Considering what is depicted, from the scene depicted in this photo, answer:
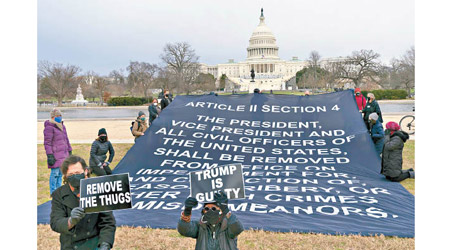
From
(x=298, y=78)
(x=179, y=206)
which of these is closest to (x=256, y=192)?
(x=179, y=206)

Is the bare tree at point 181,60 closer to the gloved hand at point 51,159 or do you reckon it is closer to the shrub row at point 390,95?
the shrub row at point 390,95

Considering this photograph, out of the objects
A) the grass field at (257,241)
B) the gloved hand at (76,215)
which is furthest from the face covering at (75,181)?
the grass field at (257,241)

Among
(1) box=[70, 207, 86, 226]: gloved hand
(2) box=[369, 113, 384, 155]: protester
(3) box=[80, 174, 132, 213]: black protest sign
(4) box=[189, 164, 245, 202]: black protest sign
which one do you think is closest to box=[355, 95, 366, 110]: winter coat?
(2) box=[369, 113, 384, 155]: protester

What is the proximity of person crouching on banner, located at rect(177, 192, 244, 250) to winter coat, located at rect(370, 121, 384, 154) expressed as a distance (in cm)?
652

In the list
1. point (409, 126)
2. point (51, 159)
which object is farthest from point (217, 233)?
point (409, 126)

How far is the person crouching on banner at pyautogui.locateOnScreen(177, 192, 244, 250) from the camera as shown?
3.17 m

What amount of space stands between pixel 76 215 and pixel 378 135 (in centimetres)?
737

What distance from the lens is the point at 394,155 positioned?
7.48 metres

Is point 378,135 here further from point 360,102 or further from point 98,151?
point 98,151

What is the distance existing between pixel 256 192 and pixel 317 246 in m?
2.21

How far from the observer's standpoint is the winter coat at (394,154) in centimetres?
734

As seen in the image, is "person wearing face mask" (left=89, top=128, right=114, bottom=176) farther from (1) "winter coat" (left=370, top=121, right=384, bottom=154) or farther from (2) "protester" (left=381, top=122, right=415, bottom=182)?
(1) "winter coat" (left=370, top=121, right=384, bottom=154)

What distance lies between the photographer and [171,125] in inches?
384

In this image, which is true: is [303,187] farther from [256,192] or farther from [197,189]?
[197,189]
